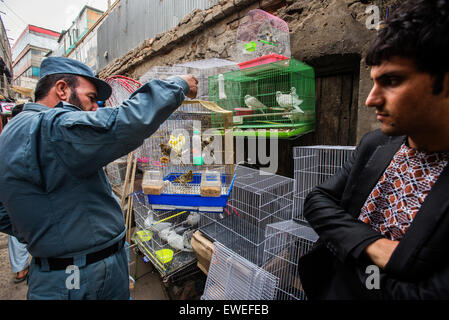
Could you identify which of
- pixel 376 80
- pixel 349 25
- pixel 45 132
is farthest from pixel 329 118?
pixel 45 132

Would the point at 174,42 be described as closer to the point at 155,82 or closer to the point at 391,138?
the point at 155,82

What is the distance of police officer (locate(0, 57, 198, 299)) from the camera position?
844 millimetres

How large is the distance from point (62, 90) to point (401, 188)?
1.62 meters

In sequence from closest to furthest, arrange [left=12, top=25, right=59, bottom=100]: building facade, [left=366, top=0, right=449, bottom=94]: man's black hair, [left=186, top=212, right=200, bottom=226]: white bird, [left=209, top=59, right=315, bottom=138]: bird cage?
[left=366, top=0, right=449, bottom=94]: man's black hair, [left=209, top=59, right=315, bottom=138]: bird cage, [left=186, top=212, right=200, bottom=226]: white bird, [left=12, top=25, right=59, bottom=100]: building facade

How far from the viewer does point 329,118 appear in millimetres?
2252

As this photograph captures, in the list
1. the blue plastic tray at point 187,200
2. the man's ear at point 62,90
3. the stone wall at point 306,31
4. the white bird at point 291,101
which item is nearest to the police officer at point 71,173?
the man's ear at point 62,90

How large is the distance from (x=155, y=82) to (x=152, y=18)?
478 centimetres

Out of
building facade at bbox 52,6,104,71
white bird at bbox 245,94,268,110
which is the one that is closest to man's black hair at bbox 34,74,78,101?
white bird at bbox 245,94,268,110

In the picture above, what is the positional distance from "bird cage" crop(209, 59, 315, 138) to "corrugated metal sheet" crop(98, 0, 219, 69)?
1.63m

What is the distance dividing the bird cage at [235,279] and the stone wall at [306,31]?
1.51m

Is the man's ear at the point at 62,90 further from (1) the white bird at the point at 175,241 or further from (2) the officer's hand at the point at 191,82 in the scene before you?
→ (1) the white bird at the point at 175,241

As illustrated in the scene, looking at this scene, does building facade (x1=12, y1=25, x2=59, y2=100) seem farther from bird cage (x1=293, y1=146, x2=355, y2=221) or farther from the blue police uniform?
bird cage (x1=293, y1=146, x2=355, y2=221)

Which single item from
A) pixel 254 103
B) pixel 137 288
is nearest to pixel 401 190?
pixel 254 103

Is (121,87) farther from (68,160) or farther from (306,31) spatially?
(306,31)
